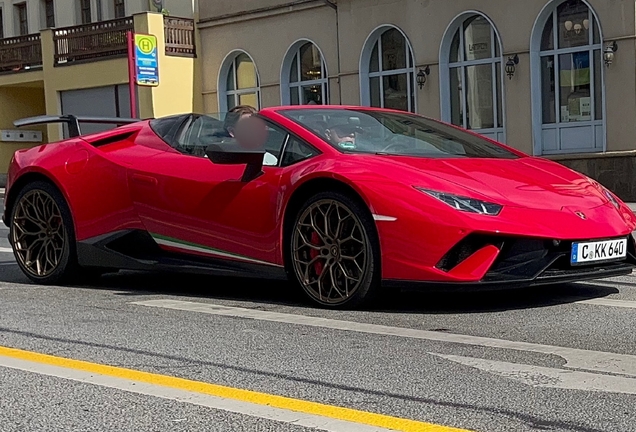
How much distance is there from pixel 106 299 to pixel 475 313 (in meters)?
2.62

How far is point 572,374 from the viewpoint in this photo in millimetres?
4781

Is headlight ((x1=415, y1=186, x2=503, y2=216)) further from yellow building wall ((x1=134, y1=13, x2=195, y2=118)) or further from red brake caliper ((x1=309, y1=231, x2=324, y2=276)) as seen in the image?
yellow building wall ((x1=134, y1=13, x2=195, y2=118))

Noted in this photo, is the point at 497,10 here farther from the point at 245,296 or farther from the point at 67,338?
the point at 67,338

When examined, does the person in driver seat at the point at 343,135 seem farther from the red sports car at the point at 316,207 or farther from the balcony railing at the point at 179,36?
the balcony railing at the point at 179,36

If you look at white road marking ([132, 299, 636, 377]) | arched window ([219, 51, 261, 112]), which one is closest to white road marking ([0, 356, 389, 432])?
white road marking ([132, 299, 636, 377])

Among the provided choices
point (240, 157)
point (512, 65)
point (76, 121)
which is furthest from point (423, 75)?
point (240, 157)

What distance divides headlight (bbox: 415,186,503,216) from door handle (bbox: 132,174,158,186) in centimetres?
226

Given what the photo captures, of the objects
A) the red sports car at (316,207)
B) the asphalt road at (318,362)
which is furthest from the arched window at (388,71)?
the asphalt road at (318,362)

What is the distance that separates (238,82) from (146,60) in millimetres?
2497

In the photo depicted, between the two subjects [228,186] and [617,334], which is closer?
[617,334]

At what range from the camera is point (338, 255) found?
675 centimetres

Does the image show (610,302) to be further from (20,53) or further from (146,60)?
(20,53)

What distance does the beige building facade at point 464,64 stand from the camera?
20906 mm

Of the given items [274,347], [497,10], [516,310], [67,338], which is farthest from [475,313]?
[497,10]
